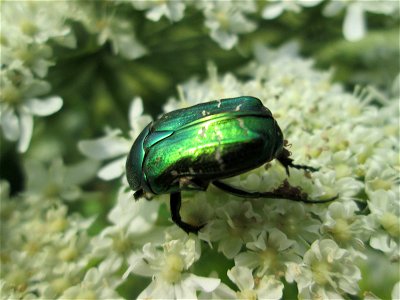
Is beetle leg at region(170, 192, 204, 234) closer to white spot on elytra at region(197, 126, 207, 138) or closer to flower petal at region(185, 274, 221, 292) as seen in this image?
flower petal at region(185, 274, 221, 292)

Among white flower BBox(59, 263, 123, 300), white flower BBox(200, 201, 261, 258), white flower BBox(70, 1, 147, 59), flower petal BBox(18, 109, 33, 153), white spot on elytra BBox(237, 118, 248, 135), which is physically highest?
white spot on elytra BBox(237, 118, 248, 135)

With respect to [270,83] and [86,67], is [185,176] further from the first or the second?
[86,67]

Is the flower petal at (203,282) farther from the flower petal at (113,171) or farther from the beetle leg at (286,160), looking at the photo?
the flower petal at (113,171)

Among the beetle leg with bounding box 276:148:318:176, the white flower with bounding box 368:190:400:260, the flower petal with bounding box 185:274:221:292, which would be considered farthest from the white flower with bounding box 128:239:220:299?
the white flower with bounding box 368:190:400:260

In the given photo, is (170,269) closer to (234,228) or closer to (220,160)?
(234,228)

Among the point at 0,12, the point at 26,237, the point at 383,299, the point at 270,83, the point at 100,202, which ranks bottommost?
the point at 383,299

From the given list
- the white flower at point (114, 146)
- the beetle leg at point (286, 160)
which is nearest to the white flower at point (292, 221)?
the beetle leg at point (286, 160)

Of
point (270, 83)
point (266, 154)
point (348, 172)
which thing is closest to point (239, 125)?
point (266, 154)
